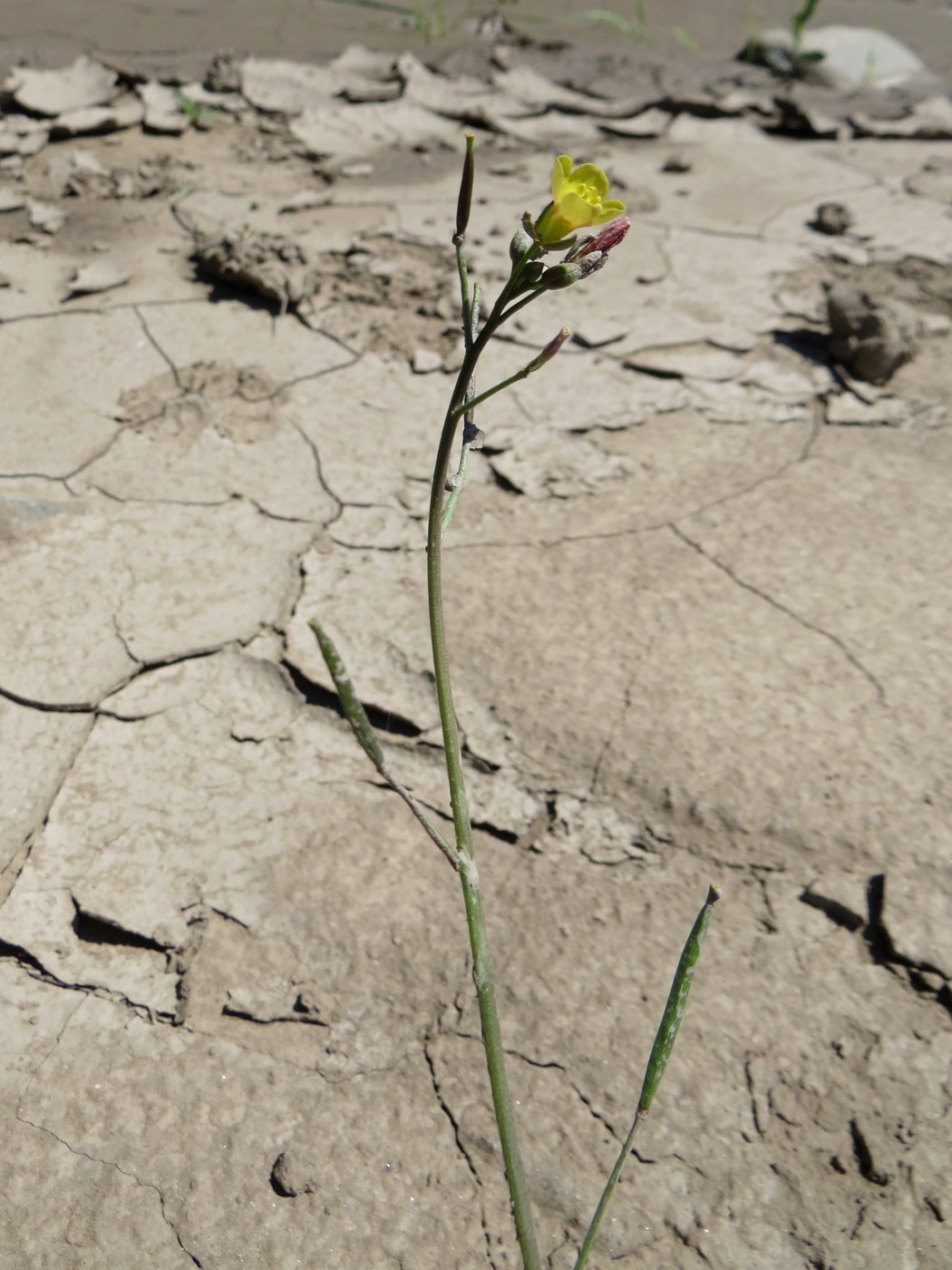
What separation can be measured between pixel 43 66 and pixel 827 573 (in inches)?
131

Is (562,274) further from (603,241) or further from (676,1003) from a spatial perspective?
(676,1003)

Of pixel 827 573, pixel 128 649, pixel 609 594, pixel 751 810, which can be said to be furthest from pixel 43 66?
pixel 751 810

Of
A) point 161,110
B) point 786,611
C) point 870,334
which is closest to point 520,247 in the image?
point 786,611

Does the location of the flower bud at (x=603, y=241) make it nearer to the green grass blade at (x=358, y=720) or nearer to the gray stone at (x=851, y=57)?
the green grass blade at (x=358, y=720)

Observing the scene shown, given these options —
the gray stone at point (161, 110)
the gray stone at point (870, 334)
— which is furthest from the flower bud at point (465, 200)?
the gray stone at point (161, 110)

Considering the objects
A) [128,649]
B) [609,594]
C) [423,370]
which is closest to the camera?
[128,649]

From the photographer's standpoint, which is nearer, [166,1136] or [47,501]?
[166,1136]

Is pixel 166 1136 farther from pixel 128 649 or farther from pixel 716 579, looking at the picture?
pixel 716 579

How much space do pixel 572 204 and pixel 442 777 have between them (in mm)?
1023

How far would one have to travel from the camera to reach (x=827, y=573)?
6.09 feet

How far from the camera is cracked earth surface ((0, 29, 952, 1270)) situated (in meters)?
1.14

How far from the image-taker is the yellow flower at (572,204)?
67 centimetres

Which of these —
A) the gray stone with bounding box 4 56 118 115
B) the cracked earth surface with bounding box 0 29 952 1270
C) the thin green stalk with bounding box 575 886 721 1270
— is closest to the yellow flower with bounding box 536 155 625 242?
the thin green stalk with bounding box 575 886 721 1270

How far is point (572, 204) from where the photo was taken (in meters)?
0.67
